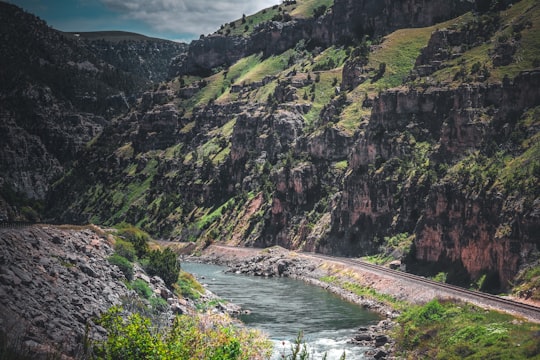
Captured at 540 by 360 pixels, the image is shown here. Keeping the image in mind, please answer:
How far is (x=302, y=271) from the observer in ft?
474

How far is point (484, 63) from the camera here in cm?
13062

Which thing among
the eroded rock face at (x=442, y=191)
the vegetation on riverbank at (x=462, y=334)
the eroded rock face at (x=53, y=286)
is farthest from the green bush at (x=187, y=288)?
the eroded rock face at (x=442, y=191)

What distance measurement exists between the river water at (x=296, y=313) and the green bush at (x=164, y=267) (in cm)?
1084

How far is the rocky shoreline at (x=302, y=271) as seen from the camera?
7419 cm

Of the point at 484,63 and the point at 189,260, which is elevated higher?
the point at 484,63

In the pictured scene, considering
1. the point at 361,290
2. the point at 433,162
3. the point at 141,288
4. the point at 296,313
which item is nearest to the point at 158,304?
the point at 141,288

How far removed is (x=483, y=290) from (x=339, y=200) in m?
70.0

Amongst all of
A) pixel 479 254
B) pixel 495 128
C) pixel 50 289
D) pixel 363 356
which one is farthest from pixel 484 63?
pixel 50 289

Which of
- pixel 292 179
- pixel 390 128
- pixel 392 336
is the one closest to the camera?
pixel 392 336

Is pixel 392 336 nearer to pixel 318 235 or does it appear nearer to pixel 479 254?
pixel 479 254

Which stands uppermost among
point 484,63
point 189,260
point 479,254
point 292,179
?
point 484,63

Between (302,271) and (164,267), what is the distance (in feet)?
195

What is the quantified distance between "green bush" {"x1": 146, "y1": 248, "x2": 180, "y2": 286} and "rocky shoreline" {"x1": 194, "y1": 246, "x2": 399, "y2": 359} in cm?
2593

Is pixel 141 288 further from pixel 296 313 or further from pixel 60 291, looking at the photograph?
pixel 296 313
